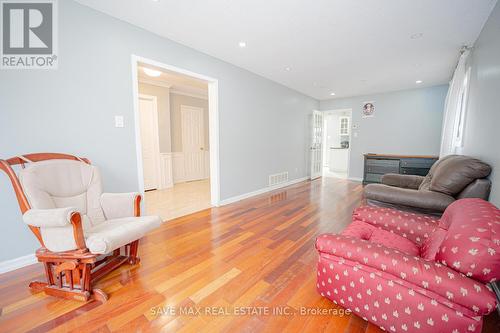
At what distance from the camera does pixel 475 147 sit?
2.27m

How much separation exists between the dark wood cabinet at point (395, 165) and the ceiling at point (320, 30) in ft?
6.20

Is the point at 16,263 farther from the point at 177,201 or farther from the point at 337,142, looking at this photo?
the point at 337,142

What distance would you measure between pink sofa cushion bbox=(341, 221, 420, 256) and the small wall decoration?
5.16 metres

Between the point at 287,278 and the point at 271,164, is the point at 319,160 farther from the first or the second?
the point at 287,278

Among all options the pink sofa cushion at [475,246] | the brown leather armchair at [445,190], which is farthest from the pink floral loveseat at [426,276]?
the brown leather armchair at [445,190]

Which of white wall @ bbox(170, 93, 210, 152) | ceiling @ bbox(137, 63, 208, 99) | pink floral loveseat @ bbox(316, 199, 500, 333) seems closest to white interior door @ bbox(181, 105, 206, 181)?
white wall @ bbox(170, 93, 210, 152)

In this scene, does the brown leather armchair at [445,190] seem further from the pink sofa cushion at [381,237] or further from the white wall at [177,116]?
the white wall at [177,116]

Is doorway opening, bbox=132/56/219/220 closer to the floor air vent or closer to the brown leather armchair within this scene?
the floor air vent

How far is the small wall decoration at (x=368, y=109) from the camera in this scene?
5734mm

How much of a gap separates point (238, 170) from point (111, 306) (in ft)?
9.19

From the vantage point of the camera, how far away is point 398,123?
17.8 ft

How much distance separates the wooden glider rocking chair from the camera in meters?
1.36

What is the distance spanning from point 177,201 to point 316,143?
4546mm

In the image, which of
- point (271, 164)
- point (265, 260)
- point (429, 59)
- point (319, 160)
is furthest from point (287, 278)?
point (319, 160)
